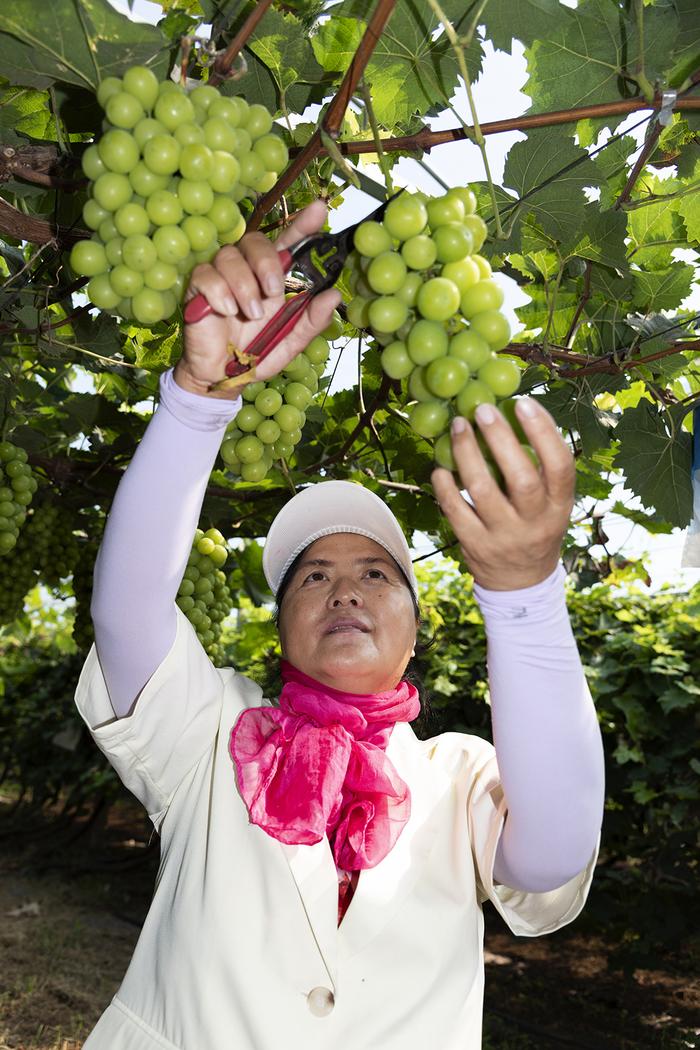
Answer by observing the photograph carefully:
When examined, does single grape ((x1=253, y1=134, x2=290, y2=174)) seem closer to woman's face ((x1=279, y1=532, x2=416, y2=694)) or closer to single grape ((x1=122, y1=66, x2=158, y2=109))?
single grape ((x1=122, y1=66, x2=158, y2=109))

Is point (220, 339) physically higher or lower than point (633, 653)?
lower

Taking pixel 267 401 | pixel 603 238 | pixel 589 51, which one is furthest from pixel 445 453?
pixel 603 238

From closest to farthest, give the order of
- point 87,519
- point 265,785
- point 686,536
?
point 265,785
point 686,536
point 87,519

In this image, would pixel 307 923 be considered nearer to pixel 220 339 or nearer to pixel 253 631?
pixel 220 339

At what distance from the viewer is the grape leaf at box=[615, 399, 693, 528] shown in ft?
7.54

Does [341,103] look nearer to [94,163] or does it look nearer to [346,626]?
[94,163]

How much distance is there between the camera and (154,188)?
0.94m

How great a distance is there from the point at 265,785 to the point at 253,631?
10.0 feet

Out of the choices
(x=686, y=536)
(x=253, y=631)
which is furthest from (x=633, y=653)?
(x=686, y=536)

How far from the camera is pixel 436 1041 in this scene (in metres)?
1.39

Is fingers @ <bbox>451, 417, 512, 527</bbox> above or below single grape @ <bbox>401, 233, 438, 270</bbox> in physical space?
below

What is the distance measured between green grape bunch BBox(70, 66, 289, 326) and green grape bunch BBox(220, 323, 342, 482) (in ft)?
1.16

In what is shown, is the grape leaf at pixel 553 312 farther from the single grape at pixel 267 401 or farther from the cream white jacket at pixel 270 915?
the cream white jacket at pixel 270 915

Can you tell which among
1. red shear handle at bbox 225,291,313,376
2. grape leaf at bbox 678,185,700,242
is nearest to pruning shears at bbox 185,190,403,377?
red shear handle at bbox 225,291,313,376
